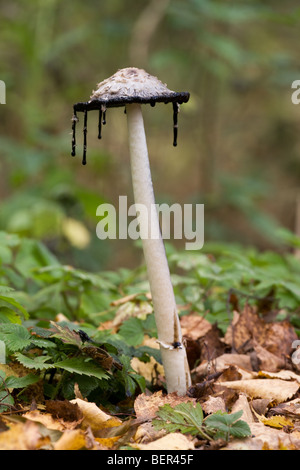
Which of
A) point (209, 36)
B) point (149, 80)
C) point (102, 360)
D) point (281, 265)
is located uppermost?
point (209, 36)

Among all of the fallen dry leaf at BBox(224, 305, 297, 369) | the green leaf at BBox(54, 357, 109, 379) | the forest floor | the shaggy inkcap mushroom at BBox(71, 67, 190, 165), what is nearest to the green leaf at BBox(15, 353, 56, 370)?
the green leaf at BBox(54, 357, 109, 379)

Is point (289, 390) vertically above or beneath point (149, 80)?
beneath

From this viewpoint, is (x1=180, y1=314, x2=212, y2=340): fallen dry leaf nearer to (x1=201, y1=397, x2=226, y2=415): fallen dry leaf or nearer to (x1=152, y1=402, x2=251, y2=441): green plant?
(x1=201, y1=397, x2=226, y2=415): fallen dry leaf

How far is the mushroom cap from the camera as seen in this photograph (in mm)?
1793

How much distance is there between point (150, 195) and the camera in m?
1.98

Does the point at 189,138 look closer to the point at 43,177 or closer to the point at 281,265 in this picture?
the point at 43,177

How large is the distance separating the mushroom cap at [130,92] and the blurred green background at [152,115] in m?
3.68

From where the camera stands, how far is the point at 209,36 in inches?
250

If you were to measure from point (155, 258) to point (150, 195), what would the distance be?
0.84 feet

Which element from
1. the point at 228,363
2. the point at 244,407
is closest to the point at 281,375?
the point at 228,363

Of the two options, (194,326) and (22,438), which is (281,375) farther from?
(22,438)

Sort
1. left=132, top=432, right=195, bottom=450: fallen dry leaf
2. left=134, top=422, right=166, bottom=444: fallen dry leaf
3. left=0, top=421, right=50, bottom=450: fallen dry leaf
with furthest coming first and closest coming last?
left=134, top=422, right=166, bottom=444: fallen dry leaf → left=132, top=432, right=195, bottom=450: fallen dry leaf → left=0, top=421, right=50, bottom=450: fallen dry leaf

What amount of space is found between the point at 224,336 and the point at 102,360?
100 centimetres
